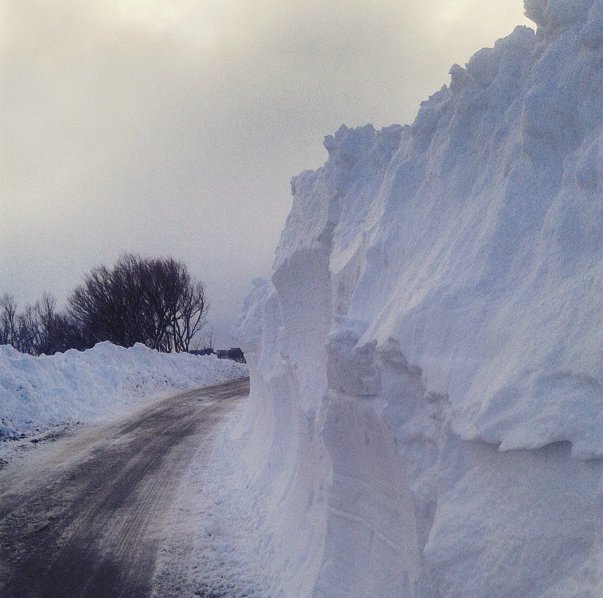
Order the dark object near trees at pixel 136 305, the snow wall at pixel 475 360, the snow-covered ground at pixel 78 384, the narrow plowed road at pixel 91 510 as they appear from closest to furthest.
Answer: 1. the snow wall at pixel 475 360
2. the narrow plowed road at pixel 91 510
3. the snow-covered ground at pixel 78 384
4. the dark object near trees at pixel 136 305

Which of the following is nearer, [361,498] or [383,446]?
[383,446]

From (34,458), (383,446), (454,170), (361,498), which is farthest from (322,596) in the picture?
(34,458)

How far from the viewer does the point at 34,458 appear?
33.9 feet

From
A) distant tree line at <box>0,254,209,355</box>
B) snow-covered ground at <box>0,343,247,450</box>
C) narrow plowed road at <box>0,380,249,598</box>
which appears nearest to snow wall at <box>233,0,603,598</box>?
narrow plowed road at <box>0,380,249,598</box>

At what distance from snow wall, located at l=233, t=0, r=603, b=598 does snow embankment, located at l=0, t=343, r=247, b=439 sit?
10450 millimetres

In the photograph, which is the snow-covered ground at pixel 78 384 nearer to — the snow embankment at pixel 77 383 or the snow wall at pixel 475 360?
the snow embankment at pixel 77 383

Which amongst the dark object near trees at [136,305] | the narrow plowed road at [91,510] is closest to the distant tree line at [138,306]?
the dark object near trees at [136,305]

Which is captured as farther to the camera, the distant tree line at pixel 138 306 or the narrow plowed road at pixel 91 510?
the distant tree line at pixel 138 306

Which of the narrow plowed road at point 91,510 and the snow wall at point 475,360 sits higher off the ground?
the snow wall at point 475,360

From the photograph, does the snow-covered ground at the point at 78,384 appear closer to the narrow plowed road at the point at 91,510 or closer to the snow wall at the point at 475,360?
the narrow plowed road at the point at 91,510

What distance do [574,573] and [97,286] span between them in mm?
38207

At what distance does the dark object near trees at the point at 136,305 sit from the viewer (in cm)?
3644

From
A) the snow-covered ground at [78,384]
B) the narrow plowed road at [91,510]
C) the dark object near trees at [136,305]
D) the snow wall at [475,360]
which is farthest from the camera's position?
the dark object near trees at [136,305]

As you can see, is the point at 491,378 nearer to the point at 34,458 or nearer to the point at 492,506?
the point at 492,506
